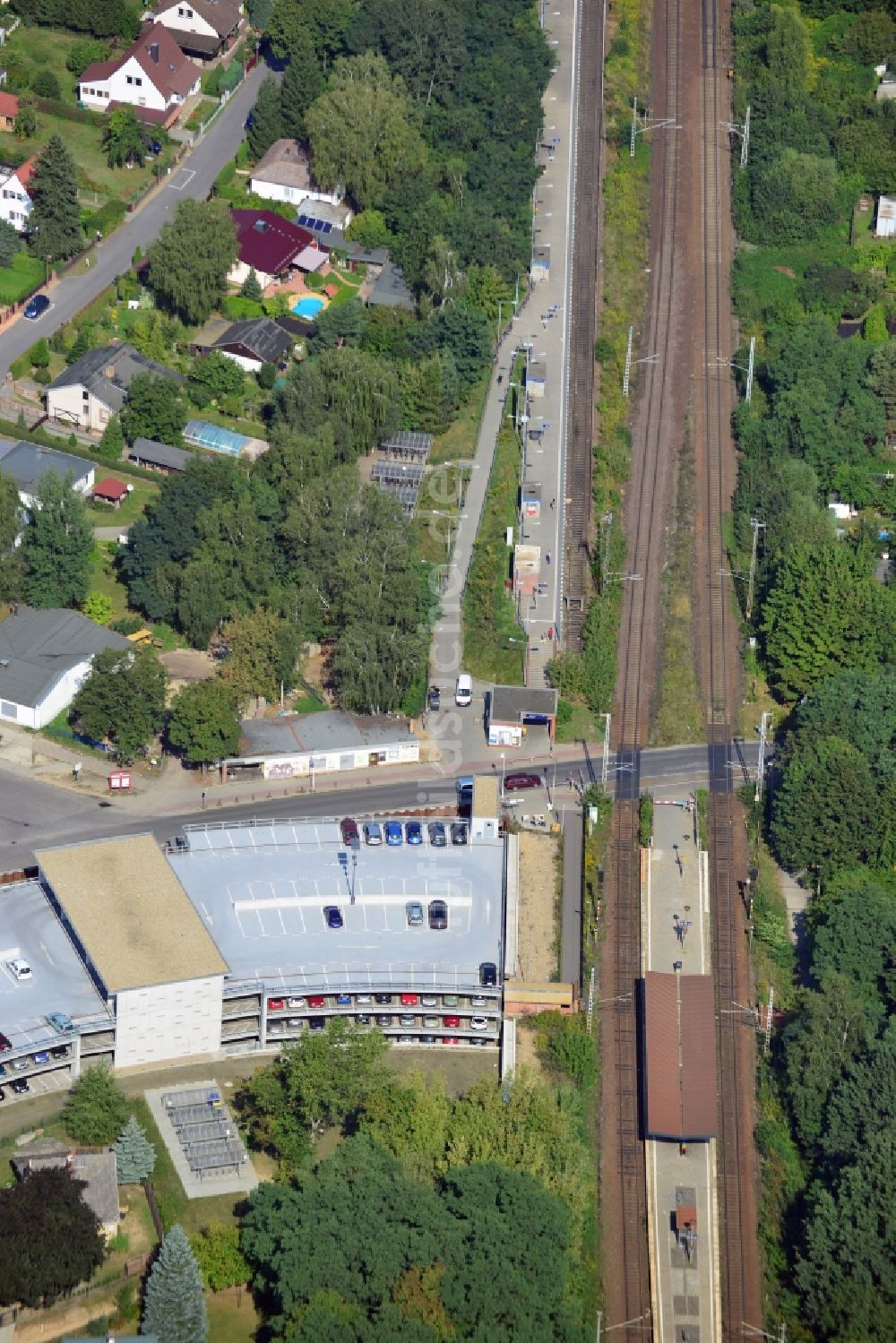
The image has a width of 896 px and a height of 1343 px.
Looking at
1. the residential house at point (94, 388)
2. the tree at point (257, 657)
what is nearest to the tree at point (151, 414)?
the residential house at point (94, 388)

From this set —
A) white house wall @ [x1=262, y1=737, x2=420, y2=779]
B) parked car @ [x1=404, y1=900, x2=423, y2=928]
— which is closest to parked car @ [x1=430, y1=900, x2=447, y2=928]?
parked car @ [x1=404, y1=900, x2=423, y2=928]

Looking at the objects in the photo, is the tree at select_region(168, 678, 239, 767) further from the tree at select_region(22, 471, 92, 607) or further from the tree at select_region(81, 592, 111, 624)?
the tree at select_region(22, 471, 92, 607)

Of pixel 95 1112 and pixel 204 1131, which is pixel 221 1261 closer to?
pixel 204 1131

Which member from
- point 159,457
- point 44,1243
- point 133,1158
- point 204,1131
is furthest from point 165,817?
point 44,1243

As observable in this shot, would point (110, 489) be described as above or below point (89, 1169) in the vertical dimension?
above

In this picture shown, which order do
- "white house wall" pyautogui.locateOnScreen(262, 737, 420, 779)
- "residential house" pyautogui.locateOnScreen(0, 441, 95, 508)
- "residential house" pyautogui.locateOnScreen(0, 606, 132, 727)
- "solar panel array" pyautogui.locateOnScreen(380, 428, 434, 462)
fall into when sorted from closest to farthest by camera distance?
"white house wall" pyautogui.locateOnScreen(262, 737, 420, 779) → "residential house" pyautogui.locateOnScreen(0, 606, 132, 727) → "residential house" pyautogui.locateOnScreen(0, 441, 95, 508) → "solar panel array" pyautogui.locateOnScreen(380, 428, 434, 462)

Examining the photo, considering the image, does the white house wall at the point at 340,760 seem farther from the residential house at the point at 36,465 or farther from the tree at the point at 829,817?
the residential house at the point at 36,465
